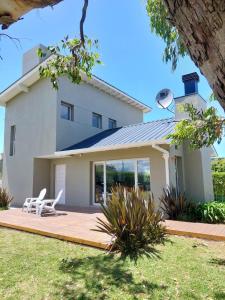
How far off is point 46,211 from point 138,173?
516cm

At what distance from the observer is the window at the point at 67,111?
1702cm

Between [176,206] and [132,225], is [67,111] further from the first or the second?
[132,225]

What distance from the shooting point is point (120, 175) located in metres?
13.9

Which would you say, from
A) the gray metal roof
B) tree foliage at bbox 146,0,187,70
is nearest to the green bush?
the gray metal roof

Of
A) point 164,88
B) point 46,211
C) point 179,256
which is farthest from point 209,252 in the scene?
point 164,88

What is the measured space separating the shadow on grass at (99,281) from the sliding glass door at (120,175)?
6.63 meters

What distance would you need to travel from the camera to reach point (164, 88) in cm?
1513

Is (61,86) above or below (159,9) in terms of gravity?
above

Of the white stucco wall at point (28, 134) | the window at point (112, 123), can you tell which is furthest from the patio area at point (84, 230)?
the window at point (112, 123)

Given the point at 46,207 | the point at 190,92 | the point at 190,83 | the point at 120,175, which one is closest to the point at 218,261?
the point at 120,175

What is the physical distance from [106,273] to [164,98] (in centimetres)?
1164

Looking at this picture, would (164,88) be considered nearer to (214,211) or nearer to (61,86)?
(61,86)

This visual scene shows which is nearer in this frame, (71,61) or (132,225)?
(71,61)

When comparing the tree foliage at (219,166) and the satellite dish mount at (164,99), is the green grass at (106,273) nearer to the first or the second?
the satellite dish mount at (164,99)
